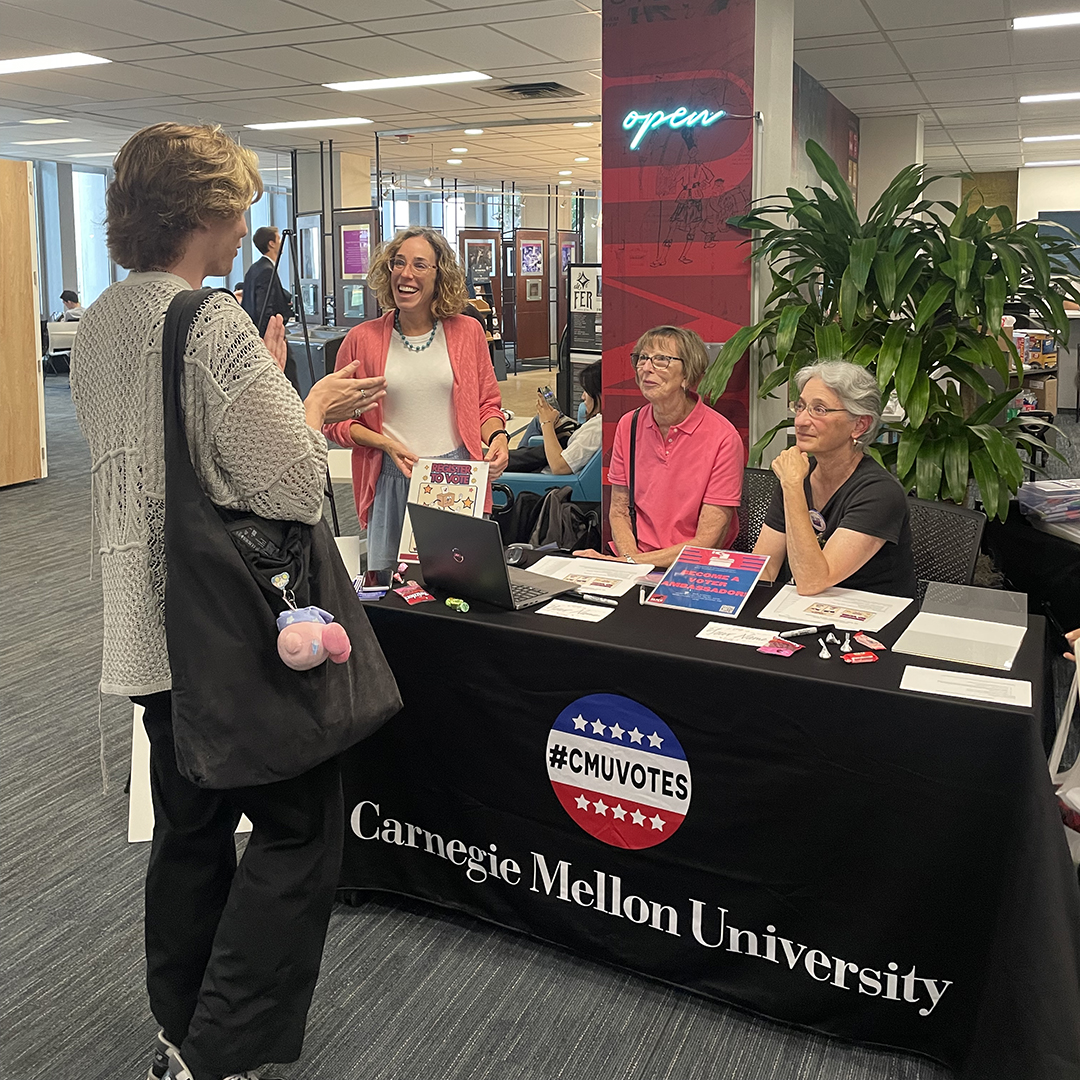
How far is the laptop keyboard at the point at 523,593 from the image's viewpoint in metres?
2.30

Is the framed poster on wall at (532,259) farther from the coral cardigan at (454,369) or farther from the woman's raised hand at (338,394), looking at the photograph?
the woman's raised hand at (338,394)

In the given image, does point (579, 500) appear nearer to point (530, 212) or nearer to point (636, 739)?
point (636, 739)

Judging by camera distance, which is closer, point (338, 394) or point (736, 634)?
point (338, 394)

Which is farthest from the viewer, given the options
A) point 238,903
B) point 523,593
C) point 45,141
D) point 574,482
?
point 45,141

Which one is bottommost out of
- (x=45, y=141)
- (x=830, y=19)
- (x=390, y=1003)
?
(x=390, y=1003)

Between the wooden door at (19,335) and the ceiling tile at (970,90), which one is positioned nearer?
the wooden door at (19,335)

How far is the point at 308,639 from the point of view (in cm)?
153

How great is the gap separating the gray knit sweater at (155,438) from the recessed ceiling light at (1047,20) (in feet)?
20.4

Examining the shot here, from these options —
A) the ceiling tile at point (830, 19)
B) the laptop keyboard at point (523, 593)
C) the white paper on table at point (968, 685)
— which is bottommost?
the white paper on table at point (968, 685)

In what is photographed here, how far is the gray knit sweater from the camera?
151 cm

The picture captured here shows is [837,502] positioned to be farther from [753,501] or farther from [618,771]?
[618,771]

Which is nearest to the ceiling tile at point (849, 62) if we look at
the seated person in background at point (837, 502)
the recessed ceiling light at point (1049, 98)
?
the recessed ceiling light at point (1049, 98)

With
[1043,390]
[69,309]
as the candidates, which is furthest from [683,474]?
[69,309]

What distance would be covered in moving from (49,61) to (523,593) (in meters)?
7.45
